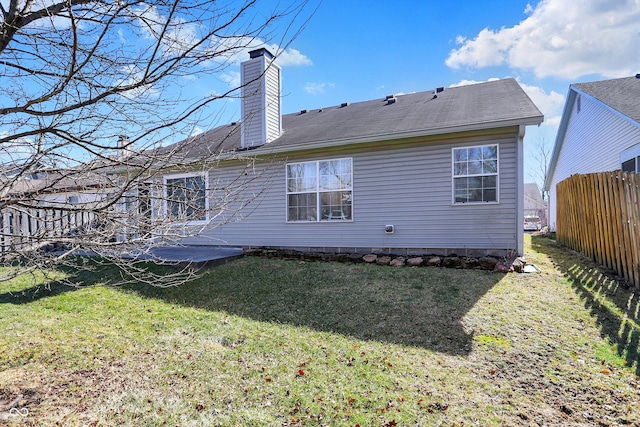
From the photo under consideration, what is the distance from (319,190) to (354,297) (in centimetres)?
406

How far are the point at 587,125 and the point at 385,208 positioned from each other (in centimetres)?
992

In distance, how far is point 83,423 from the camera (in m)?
2.49

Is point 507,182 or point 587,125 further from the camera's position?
point 587,125

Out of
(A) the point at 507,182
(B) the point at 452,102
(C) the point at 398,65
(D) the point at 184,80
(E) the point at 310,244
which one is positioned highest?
(C) the point at 398,65

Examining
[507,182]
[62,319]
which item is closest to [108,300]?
[62,319]

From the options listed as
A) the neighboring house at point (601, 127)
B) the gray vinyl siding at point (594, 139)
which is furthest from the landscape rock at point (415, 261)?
the gray vinyl siding at point (594, 139)

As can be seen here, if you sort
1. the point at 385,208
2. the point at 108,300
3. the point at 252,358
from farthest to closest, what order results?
the point at 385,208
the point at 108,300
the point at 252,358

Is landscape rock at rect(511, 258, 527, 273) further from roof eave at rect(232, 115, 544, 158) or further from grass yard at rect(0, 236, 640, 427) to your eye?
roof eave at rect(232, 115, 544, 158)

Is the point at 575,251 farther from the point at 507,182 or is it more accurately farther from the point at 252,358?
the point at 252,358

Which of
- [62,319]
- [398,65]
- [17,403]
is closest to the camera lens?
[17,403]

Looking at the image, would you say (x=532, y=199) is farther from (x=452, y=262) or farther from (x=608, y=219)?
(x=452, y=262)

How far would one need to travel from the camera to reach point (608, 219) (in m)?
6.30

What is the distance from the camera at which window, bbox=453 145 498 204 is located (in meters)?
7.14

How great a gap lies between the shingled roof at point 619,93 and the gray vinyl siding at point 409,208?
5.00 meters
